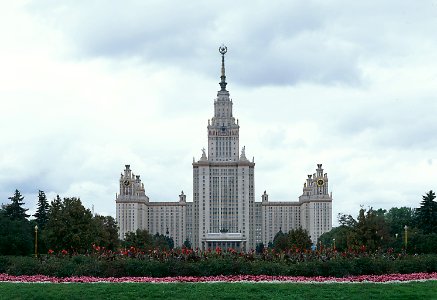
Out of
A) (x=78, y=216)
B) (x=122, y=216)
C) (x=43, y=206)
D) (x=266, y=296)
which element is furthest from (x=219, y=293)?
(x=122, y=216)

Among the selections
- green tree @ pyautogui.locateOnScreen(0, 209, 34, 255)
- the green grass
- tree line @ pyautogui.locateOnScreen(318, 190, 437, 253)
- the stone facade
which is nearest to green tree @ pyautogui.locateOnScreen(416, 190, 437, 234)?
tree line @ pyautogui.locateOnScreen(318, 190, 437, 253)

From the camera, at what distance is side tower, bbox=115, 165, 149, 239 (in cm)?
15050

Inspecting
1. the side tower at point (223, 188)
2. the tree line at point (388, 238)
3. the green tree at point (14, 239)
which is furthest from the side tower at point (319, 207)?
the green tree at point (14, 239)

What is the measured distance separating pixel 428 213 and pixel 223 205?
92.3 meters

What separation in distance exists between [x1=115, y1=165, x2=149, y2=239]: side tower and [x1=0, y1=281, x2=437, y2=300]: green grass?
126 meters

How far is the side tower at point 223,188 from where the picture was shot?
154250 mm

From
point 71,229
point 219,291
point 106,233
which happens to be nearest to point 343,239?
point 106,233

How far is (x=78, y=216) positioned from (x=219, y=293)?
98.7 ft

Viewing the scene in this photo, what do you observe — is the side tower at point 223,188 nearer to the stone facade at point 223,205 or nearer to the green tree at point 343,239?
the stone facade at point 223,205

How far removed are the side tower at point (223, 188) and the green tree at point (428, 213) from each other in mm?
88266

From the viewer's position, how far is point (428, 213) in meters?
65.1

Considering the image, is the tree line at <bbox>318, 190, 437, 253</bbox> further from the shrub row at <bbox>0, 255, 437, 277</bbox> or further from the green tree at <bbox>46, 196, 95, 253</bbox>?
the green tree at <bbox>46, 196, 95, 253</bbox>

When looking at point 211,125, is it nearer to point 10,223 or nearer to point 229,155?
point 229,155

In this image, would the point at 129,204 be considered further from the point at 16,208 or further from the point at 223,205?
the point at 16,208
